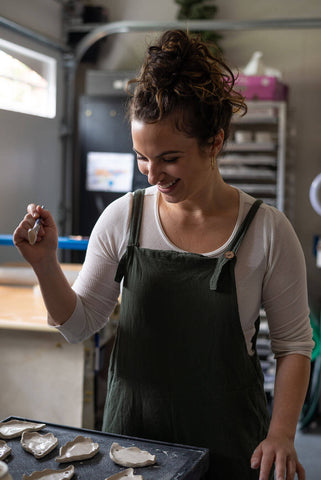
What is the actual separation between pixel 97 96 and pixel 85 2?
3.48 feet

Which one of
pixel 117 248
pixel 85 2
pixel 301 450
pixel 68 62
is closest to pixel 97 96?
pixel 68 62

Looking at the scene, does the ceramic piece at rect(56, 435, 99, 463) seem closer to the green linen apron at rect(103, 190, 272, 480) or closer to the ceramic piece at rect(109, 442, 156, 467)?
the ceramic piece at rect(109, 442, 156, 467)

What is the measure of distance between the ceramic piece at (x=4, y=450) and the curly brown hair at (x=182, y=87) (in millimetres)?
693

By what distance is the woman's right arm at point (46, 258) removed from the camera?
1.21 metres

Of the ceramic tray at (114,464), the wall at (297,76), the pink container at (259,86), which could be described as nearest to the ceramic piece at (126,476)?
the ceramic tray at (114,464)

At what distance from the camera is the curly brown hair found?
3.88 ft

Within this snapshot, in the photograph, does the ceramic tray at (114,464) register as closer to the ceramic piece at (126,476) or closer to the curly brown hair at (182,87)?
the ceramic piece at (126,476)

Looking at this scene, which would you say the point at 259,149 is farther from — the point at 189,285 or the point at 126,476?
the point at 126,476

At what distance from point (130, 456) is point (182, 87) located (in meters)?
0.72

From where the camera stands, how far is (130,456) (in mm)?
1080

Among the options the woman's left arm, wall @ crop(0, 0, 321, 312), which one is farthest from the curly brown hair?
wall @ crop(0, 0, 321, 312)

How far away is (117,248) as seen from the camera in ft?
4.48

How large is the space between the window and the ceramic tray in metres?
3.31

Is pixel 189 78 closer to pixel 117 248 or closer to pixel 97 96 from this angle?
pixel 117 248
